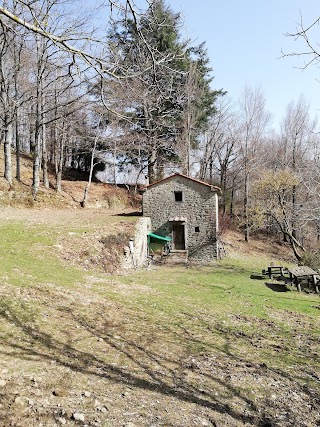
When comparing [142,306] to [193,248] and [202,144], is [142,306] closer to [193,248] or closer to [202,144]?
[193,248]

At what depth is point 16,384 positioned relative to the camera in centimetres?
372

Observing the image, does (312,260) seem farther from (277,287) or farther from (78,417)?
(78,417)

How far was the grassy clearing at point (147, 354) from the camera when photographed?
3688mm

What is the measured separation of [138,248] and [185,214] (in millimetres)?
5437

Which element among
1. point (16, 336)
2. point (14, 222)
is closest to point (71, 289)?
point (16, 336)

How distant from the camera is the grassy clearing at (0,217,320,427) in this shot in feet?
12.1

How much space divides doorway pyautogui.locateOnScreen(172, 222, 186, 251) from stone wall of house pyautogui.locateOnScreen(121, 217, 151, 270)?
180 cm

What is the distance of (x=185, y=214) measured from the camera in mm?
22312

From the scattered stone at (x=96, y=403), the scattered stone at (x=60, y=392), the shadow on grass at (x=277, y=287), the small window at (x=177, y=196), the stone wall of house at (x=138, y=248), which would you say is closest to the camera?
the scattered stone at (x=96, y=403)

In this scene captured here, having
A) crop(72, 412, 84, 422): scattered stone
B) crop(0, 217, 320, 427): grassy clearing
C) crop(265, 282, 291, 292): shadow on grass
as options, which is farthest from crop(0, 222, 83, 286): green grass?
crop(265, 282, 291, 292): shadow on grass

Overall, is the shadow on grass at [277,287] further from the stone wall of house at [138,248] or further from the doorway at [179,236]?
the doorway at [179,236]

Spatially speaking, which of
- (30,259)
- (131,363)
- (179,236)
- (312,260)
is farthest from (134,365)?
(179,236)

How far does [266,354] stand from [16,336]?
A: 434cm

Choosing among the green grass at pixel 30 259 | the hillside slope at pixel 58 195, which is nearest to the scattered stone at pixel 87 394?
the green grass at pixel 30 259
